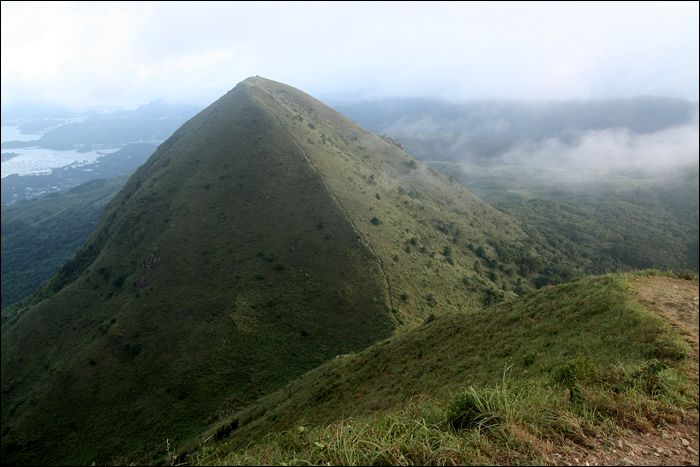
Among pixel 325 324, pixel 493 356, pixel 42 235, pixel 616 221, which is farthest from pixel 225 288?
pixel 616 221

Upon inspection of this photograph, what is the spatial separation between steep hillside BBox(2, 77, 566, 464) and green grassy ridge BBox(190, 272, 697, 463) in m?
15.6

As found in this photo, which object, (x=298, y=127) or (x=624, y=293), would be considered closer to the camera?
(x=624, y=293)

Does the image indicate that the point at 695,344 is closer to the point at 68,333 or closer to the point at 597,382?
the point at 597,382

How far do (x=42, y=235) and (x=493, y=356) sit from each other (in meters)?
195

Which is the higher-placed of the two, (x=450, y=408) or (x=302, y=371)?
(x=450, y=408)

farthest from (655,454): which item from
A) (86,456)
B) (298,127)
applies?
(298,127)

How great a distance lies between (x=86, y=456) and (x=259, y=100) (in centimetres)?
8109

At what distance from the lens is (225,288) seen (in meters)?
43.4

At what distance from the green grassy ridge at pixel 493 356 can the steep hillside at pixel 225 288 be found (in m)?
15.6

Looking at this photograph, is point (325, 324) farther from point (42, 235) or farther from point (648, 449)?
point (42, 235)

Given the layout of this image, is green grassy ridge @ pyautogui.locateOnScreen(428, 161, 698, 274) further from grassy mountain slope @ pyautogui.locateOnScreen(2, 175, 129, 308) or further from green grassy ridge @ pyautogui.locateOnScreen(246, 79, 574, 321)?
grassy mountain slope @ pyautogui.locateOnScreen(2, 175, 129, 308)

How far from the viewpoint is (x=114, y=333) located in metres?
40.3

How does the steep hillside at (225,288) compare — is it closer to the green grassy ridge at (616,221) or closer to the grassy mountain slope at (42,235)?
the green grassy ridge at (616,221)

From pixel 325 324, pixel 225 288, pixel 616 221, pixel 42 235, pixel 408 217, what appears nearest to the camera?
pixel 325 324
